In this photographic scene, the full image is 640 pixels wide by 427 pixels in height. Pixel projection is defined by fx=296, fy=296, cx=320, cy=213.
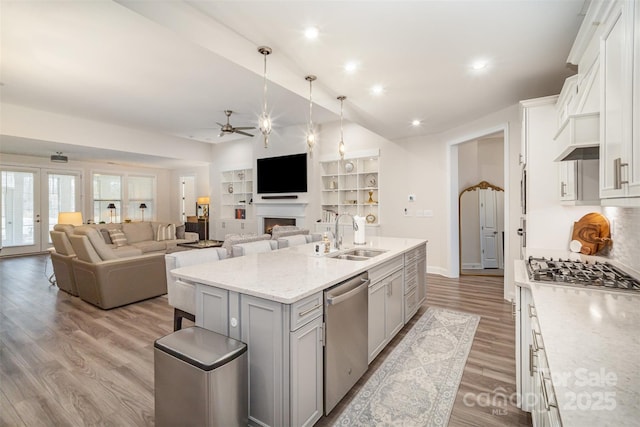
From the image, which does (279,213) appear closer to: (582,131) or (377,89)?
(377,89)

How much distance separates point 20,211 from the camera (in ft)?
25.9

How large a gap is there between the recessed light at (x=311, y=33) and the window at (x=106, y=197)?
983 cm

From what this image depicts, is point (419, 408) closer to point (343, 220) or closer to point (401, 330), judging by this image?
point (401, 330)

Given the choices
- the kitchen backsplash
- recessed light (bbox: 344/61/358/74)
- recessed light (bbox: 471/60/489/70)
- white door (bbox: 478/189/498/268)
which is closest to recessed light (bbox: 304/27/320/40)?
recessed light (bbox: 344/61/358/74)

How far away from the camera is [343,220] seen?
260 inches

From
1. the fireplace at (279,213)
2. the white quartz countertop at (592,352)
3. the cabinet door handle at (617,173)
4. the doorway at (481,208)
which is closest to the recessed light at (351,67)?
the cabinet door handle at (617,173)

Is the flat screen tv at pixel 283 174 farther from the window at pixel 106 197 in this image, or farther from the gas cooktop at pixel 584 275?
the window at pixel 106 197

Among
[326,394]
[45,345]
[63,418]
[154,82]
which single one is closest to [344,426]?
[326,394]

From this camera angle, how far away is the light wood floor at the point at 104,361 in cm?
193

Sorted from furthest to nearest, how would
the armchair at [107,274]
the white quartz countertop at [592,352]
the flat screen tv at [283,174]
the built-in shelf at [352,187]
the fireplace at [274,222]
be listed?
the fireplace at [274,222]
the flat screen tv at [283,174]
the built-in shelf at [352,187]
the armchair at [107,274]
the white quartz countertop at [592,352]

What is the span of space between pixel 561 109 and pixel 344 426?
3.13 metres

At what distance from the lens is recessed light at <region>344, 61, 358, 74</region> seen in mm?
2857

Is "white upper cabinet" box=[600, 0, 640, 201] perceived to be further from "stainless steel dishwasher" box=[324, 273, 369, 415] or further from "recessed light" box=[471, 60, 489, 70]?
"stainless steel dishwasher" box=[324, 273, 369, 415]

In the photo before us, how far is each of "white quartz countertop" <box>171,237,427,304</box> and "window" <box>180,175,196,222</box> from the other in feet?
28.0
